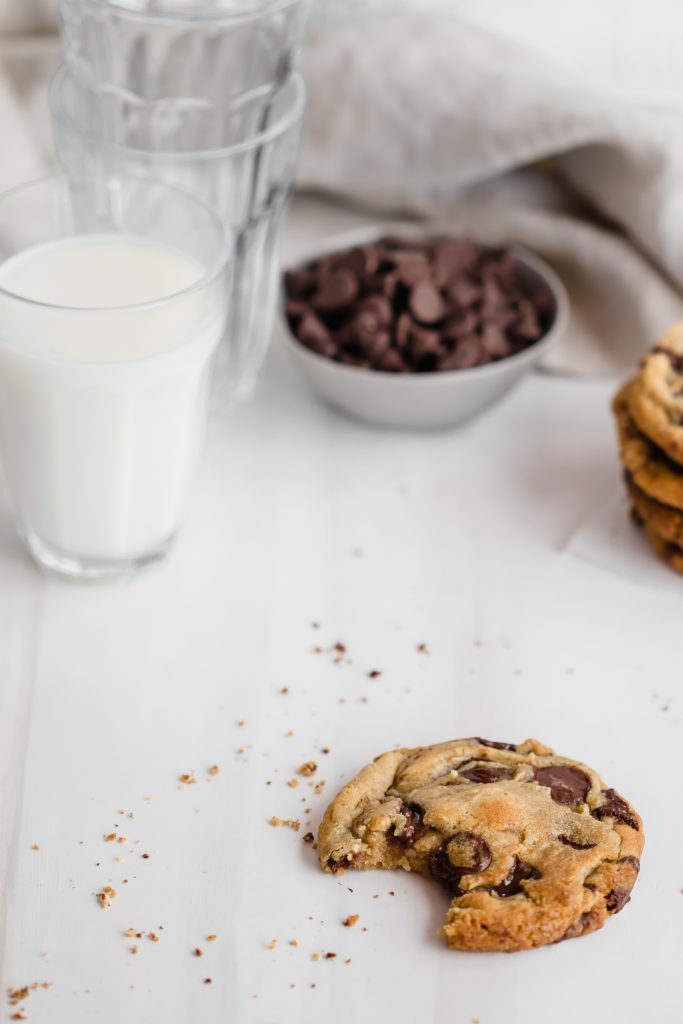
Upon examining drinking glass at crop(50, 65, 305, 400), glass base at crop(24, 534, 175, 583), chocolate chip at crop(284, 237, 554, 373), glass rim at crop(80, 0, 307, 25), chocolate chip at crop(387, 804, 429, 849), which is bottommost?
glass base at crop(24, 534, 175, 583)

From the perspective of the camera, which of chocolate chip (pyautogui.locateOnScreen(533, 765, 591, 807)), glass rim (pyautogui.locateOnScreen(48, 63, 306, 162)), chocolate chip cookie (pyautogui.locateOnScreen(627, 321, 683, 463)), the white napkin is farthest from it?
the white napkin

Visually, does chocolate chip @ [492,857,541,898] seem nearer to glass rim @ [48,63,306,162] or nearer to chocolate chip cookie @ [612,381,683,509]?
chocolate chip cookie @ [612,381,683,509]

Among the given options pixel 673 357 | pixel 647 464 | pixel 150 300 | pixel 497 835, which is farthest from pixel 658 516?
pixel 150 300

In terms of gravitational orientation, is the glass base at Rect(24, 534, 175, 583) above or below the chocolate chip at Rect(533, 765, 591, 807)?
below

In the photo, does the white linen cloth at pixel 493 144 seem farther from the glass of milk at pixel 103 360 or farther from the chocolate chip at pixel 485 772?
the chocolate chip at pixel 485 772

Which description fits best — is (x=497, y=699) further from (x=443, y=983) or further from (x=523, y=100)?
(x=523, y=100)

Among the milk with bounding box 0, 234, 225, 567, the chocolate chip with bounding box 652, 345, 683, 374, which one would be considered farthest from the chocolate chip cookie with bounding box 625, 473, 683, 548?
the milk with bounding box 0, 234, 225, 567

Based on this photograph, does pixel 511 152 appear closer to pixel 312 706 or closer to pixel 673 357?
pixel 673 357
